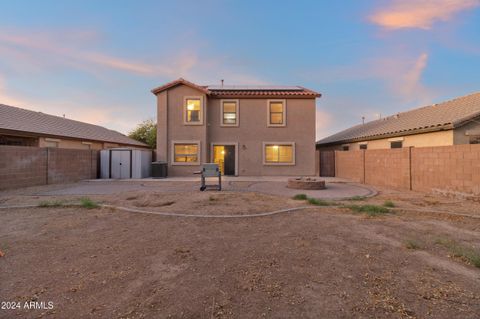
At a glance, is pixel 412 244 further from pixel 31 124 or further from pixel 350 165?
pixel 31 124

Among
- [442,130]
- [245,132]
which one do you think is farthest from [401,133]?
[245,132]

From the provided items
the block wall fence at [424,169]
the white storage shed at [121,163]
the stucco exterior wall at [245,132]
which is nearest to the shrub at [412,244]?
the block wall fence at [424,169]

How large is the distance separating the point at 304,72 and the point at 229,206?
20.4m

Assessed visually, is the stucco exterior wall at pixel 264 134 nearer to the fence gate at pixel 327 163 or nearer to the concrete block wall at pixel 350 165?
the fence gate at pixel 327 163

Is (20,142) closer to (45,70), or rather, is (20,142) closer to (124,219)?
(45,70)

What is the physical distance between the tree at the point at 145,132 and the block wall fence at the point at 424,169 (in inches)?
1334

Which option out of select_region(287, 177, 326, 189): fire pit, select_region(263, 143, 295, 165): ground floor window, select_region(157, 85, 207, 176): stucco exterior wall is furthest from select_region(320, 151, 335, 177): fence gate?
select_region(157, 85, 207, 176): stucco exterior wall

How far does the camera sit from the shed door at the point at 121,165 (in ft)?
49.0

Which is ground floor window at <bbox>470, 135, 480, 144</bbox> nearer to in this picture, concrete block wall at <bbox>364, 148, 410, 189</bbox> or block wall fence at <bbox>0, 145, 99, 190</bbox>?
concrete block wall at <bbox>364, 148, 410, 189</bbox>

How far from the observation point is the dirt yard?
7.00 feet

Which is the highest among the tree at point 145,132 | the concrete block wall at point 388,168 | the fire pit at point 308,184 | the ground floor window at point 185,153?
the tree at point 145,132

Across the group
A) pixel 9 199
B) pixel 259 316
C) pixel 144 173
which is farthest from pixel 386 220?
pixel 144 173

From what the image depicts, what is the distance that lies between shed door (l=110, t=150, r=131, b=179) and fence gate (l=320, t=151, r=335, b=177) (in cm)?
1591

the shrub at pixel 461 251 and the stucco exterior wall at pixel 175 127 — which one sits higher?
the stucco exterior wall at pixel 175 127
